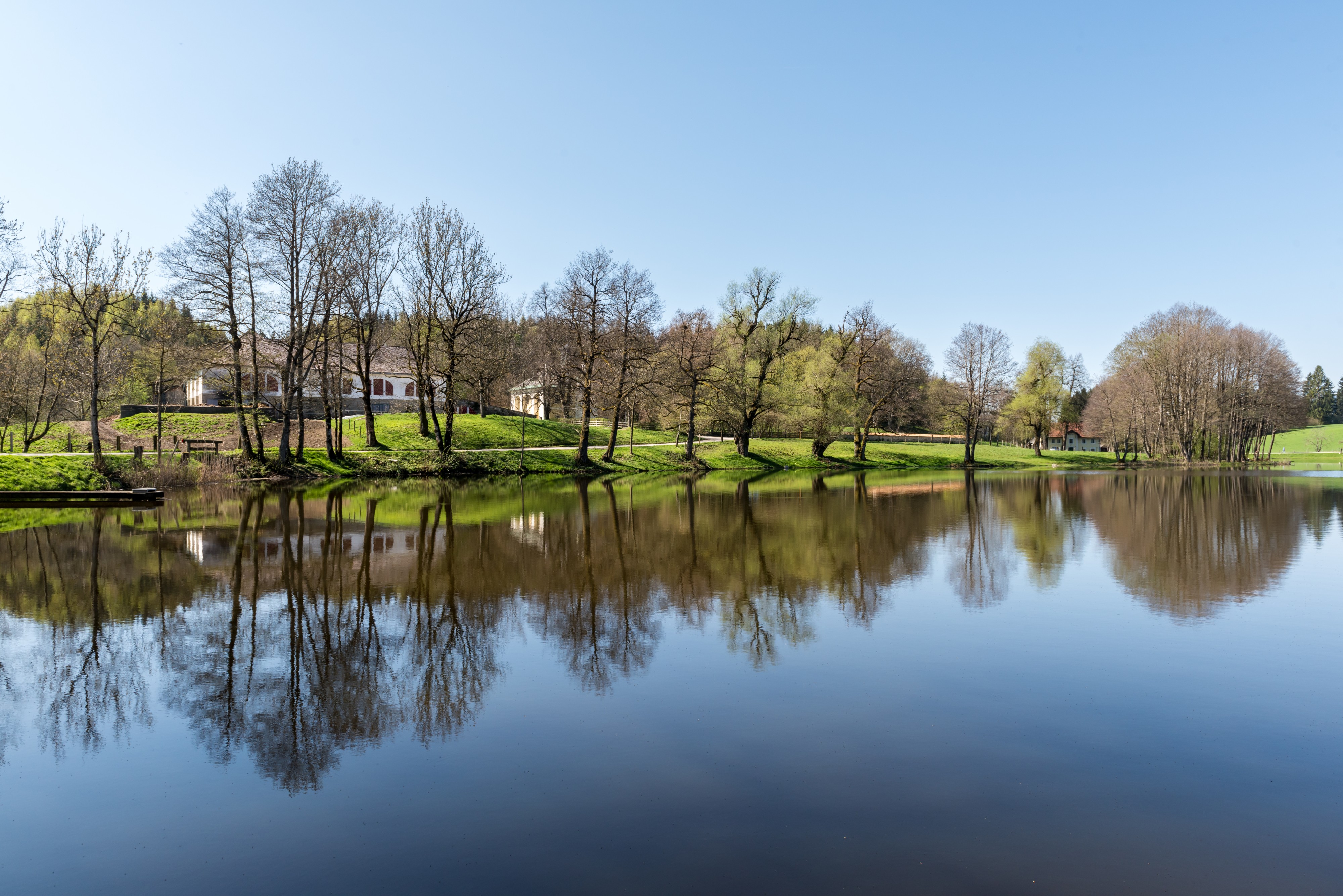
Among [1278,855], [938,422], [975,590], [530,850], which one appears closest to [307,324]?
[975,590]

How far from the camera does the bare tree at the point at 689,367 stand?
5272 cm

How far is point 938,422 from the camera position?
8800cm

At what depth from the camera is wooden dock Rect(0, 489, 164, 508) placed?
1057 inches

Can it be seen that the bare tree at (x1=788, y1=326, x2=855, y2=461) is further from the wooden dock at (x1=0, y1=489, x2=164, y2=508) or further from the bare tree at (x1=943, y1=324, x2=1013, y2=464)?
the wooden dock at (x1=0, y1=489, x2=164, y2=508)

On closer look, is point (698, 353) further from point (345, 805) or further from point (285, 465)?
point (345, 805)

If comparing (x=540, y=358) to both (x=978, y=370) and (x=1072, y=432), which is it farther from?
(x=1072, y=432)

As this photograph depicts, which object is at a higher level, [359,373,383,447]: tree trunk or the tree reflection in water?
[359,373,383,447]: tree trunk

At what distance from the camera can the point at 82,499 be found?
92.0ft

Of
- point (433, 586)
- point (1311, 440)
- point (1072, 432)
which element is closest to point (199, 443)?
point (433, 586)

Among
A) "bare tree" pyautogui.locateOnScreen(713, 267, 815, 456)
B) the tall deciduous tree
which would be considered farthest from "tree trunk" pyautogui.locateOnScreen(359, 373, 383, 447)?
the tall deciduous tree

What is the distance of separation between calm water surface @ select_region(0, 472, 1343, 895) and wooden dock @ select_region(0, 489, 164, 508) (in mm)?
11802

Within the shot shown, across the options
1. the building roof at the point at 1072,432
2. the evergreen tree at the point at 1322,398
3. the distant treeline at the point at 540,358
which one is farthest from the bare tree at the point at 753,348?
the evergreen tree at the point at 1322,398

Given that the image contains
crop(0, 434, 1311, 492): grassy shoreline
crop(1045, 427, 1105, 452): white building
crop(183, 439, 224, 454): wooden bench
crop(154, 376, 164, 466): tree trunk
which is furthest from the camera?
crop(1045, 427, 1105, 452): white building

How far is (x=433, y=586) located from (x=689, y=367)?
40794mm
